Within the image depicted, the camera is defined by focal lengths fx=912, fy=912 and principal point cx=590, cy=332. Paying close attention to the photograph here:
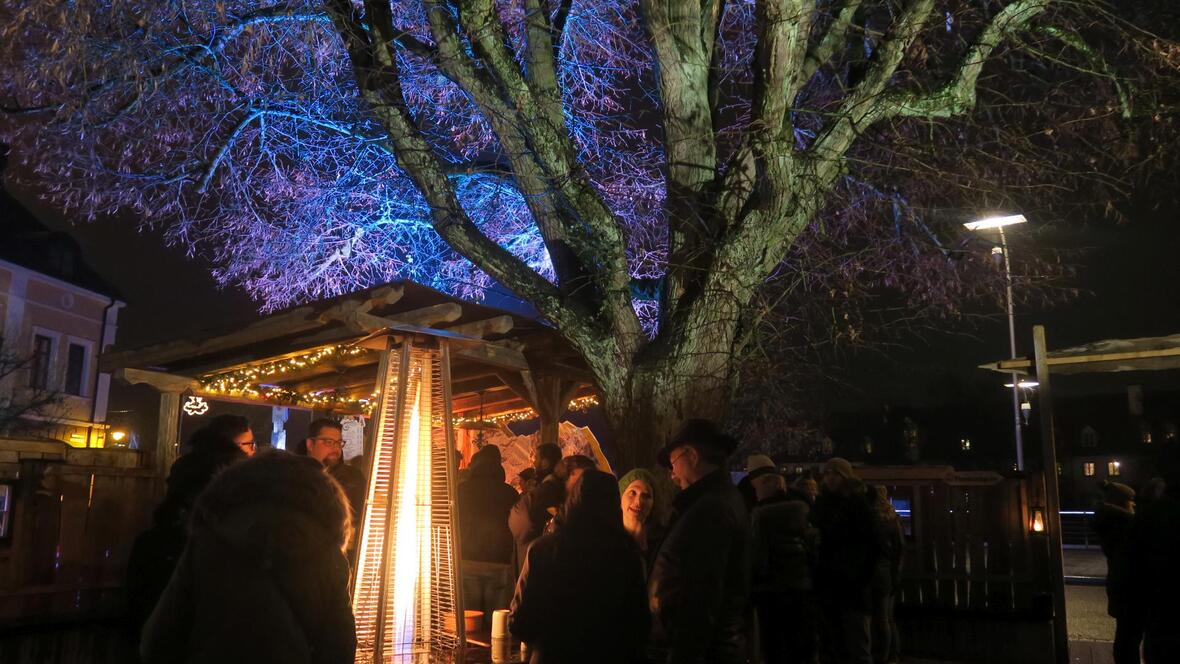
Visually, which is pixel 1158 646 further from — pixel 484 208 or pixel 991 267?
pixel 484 208

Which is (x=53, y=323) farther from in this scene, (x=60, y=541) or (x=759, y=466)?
(x=759, y=466)

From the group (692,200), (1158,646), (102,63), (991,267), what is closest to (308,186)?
(102,63)

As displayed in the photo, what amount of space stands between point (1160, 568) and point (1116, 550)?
4.45 feet

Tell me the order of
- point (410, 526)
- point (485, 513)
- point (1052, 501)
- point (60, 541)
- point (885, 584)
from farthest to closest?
point (485, 513), point (1052, 501), point (885, 584), point (60, 541), point (410, 526)

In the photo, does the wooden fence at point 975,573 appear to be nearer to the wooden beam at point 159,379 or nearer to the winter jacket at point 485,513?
the winter jacket at point 485,513

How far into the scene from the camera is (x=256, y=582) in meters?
2.79

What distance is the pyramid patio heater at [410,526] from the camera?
6.57 metres

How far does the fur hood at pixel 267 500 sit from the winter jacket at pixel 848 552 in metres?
5.57

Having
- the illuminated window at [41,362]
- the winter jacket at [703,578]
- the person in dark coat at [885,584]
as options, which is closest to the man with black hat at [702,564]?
the winter jacket at [703,578]

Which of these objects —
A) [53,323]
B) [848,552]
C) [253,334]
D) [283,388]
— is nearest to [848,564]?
[848,552]

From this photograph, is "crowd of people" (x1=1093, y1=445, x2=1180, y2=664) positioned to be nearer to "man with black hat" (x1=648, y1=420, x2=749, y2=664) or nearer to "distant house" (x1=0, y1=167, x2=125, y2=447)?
"man with black hat" (x1=648, y1=420, x2=749, y2=664)

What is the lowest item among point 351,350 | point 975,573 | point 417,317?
point 975,573

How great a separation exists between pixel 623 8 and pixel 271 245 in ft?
22.8

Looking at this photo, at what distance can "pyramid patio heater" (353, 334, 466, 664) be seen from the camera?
6.57 m
